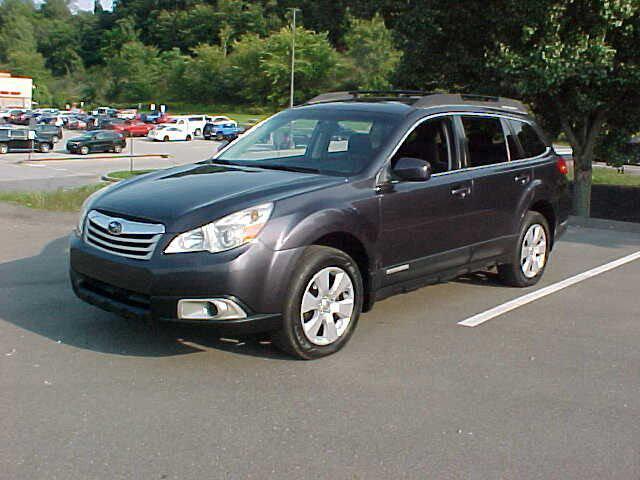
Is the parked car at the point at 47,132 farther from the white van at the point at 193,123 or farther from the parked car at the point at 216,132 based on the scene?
the parked car at the point at 216,132

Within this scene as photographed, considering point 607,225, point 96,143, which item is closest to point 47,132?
point 96,143

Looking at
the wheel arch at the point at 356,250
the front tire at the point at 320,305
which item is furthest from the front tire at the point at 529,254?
the front tire at the point at 320,305

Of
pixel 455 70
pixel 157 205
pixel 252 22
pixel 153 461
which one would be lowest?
pixel 153 461

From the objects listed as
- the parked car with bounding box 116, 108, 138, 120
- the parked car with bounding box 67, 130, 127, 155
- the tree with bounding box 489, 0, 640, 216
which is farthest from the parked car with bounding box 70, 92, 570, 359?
the parked car with bounding box 116, 108, 138, 120

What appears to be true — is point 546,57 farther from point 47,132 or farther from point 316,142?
point 47,132

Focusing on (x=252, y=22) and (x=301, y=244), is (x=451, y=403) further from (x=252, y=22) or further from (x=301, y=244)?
(x=252, y=22)

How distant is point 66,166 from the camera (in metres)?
31.6

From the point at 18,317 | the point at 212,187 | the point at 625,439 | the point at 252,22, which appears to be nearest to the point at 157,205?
the point at 212,187

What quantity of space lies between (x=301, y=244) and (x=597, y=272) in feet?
15.3

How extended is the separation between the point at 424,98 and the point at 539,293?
227 centimetres

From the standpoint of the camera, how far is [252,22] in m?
126

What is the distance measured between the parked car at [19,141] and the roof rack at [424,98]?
3330 centimetres

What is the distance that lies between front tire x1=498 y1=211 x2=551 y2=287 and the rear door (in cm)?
23

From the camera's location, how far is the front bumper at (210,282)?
4742 millimetres
